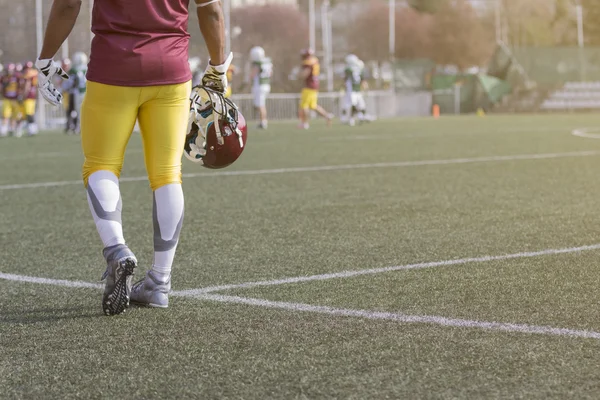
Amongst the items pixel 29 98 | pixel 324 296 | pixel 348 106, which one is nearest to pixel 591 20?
pixel 348 106

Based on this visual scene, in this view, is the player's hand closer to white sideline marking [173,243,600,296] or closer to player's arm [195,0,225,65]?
player's arm [195,0,225,65]

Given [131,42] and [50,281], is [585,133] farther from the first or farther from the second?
[131,42]

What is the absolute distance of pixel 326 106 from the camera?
43312 millimetres

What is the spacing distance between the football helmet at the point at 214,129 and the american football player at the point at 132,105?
0.62ft

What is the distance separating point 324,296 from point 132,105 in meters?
1.23

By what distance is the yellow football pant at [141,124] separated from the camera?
5.05 metres

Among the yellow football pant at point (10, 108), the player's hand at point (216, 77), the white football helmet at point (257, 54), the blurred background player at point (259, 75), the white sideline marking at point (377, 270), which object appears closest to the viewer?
the player's hand at point (216, 77)

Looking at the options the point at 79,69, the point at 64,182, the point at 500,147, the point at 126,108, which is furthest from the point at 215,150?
the point at 79,69

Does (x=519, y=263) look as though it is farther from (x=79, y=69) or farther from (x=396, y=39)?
(x=396, y=39)

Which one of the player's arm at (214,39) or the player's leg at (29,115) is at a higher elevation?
the player's arm at (214,39)

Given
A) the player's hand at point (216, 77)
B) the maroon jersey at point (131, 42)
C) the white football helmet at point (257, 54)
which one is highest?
the white football helmet at point (257, 54)

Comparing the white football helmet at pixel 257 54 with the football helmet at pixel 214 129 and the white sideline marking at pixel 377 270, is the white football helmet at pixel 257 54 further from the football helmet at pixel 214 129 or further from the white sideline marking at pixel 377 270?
the football helmet at pixel 214 129

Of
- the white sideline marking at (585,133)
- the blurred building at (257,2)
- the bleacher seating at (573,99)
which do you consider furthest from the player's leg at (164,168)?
the blurred building at (257,2)

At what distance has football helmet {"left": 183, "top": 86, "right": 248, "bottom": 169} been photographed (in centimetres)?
543
